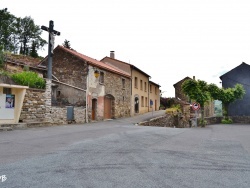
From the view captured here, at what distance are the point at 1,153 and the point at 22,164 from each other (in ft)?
5.37

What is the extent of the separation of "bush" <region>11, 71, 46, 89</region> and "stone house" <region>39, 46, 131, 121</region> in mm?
4190

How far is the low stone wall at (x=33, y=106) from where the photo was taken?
15.7m

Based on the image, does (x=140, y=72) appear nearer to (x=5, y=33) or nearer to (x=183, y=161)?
(x=5, y=33)

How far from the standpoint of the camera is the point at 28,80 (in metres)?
15.8

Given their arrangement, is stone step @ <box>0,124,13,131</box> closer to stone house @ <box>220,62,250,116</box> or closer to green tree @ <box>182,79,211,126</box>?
green tree @ <box>182,79,211,126</box>

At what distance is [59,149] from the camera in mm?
7438

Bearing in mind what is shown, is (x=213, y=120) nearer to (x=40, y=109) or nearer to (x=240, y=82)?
(x=240, y=82)

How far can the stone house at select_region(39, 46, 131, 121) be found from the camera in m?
22.4

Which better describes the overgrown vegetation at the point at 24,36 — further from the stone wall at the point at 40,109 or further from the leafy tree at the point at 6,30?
the stone wall at the point at 40,109

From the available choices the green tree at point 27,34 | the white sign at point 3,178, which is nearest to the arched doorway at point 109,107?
the white sign at point 3,178

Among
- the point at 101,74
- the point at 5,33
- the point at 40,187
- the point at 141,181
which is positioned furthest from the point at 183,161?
the point at 5,33

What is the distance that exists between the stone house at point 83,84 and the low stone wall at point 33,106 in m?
3.94

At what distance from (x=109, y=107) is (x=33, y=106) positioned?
1094 centimetres

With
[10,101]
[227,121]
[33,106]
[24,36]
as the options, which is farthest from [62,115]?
[24,36]
